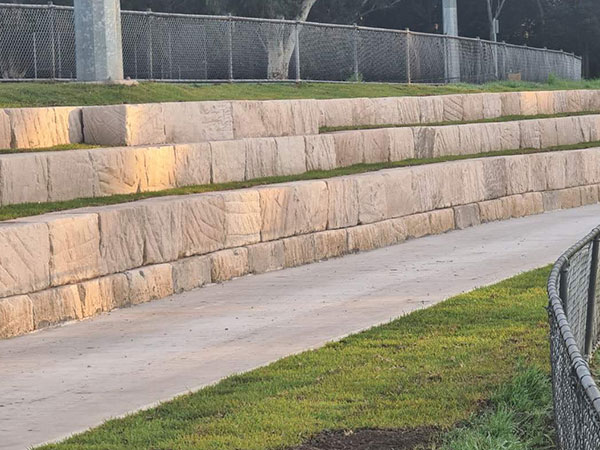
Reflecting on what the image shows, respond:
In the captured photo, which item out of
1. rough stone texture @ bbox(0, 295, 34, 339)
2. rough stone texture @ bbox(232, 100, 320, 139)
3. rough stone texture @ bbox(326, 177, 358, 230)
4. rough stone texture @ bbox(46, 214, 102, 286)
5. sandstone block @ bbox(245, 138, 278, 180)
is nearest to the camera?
rough stone texture @ bbox(0, 295, 34, 339)

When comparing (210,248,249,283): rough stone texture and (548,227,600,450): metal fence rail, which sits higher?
(548,227,600,450): metal fence rail

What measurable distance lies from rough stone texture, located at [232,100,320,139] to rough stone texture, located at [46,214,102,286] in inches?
234

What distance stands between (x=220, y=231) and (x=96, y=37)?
4972 mm

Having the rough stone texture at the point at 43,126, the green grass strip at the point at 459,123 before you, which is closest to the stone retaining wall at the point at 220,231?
the rough stone texture at the point at 43,126

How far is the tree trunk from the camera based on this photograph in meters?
25.0

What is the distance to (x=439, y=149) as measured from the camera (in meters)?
22.0

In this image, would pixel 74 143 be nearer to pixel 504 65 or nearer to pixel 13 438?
pixel 13 438

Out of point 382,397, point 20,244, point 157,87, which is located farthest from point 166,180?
point 382,397

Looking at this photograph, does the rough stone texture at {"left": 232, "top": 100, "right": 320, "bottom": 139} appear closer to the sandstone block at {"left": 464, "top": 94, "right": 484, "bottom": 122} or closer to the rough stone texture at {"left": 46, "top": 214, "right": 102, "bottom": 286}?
the rough stone texture at {"left": 46, "top": 214, "right": 102, "bottom": 286}

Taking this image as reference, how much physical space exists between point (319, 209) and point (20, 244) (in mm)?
5597

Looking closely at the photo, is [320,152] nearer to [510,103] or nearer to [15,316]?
[15,316]

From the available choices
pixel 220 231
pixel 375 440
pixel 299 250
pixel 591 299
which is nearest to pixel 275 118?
pixel 299 250

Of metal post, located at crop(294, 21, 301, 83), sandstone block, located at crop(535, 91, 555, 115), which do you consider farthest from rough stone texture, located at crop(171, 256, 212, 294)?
sandstone block, located at crop(535, 91, 555, 115)

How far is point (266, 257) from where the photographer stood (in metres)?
14.7
